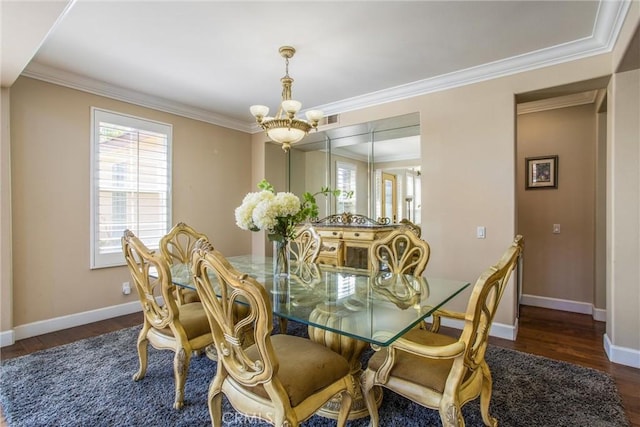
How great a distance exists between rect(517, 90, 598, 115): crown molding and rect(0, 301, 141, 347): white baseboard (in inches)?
203

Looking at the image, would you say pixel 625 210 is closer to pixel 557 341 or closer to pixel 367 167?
pixel 557 341

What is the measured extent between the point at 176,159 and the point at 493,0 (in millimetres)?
3738

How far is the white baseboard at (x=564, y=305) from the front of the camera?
353 centimetres

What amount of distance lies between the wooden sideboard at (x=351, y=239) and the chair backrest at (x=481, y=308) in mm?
2510

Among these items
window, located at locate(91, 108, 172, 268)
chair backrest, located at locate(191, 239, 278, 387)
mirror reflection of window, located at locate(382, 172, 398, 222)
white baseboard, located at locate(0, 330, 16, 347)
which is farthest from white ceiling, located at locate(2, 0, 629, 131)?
white baseboard, located at locate(0, 330, 16, 347)

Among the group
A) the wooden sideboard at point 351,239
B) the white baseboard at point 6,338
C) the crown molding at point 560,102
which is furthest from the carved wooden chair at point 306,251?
the crown molding at point 560,102

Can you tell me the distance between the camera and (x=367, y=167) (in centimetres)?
439

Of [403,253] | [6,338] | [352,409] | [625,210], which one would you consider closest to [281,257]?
[403,253]

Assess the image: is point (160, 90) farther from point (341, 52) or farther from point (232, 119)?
point (341, 52)

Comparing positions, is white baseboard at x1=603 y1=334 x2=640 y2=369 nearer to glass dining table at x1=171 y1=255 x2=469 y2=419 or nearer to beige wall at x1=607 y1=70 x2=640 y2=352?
beige wall at x1=607 y1=70 x2=640 y2=352

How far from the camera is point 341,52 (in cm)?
276

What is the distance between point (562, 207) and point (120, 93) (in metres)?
5.44

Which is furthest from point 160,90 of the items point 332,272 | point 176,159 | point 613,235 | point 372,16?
point 613,235

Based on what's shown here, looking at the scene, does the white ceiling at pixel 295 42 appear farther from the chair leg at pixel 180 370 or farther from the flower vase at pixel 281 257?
the chair leg at pixel 180 370
